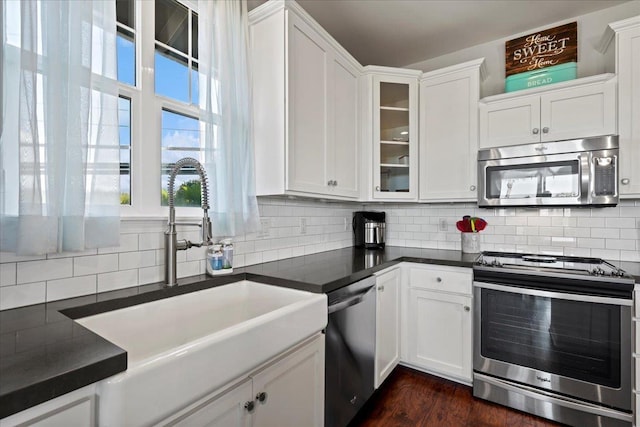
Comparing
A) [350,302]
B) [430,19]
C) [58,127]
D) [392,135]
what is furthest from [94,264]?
[430,19]

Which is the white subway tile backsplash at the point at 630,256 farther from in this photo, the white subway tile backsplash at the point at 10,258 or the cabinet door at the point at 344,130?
the white subway tile backsplash at the point at 10,258

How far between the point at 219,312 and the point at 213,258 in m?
0.27

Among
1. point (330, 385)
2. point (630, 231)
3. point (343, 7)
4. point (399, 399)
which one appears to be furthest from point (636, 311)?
point (343, 7)

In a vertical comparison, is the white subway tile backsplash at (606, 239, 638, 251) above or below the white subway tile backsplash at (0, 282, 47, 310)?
above

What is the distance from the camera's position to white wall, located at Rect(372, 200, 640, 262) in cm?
213

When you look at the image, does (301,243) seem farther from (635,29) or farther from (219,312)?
(635,29)

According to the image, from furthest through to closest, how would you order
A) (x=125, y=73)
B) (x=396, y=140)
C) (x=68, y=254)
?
(x=396, y=140), (x=125, y=73), (x=68, y=254)

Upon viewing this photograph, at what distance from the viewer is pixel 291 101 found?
173cm

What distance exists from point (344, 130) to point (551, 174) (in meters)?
1.45

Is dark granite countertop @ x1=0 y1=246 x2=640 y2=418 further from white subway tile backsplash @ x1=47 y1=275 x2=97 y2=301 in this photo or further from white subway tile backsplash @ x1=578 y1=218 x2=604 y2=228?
white subway tile backsplash @ x1=578 y1=218 x2=604 y2=228

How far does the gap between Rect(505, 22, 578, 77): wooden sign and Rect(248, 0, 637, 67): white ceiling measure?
14 centimetres

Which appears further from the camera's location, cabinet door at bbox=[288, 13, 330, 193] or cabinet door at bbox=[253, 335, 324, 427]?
cabinet door at bbox=[288, 13, 330, 193]

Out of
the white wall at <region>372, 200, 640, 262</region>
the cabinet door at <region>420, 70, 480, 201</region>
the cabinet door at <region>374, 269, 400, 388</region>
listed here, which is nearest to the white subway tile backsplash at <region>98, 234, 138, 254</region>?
the cabinet door at <region>374, 269, 400, 388</region>

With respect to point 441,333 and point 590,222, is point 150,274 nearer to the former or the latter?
point 441,333
